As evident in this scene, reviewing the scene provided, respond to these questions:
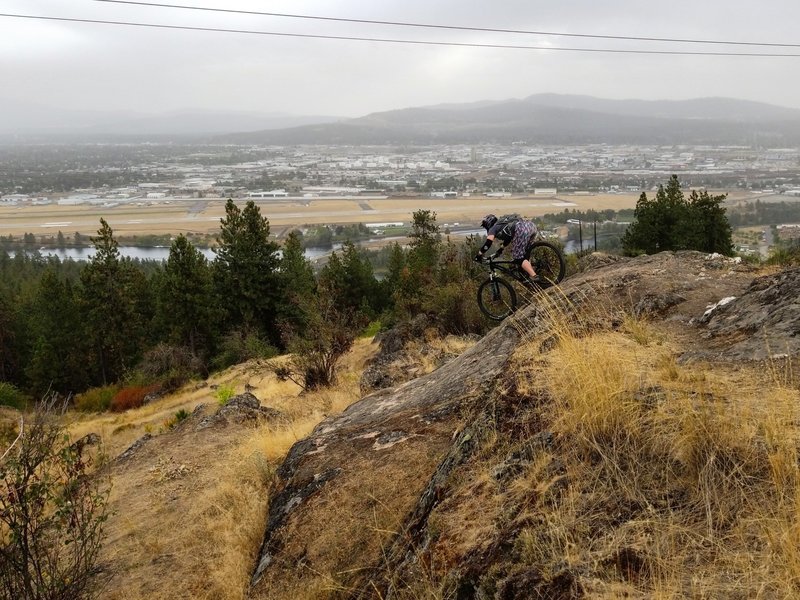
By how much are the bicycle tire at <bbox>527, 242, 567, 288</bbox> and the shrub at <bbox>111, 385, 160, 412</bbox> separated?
22.5m

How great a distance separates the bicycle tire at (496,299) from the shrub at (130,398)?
844 inches

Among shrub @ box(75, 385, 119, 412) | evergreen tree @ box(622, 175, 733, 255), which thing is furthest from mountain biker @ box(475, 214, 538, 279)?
evergreen tree @ box(622, 175, 733, 255)

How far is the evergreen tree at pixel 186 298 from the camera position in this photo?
119ft

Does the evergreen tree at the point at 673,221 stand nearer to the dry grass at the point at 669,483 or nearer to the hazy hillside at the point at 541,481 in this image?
the hazy hillside at the point at 541,481

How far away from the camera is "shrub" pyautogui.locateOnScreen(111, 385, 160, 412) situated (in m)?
25.9

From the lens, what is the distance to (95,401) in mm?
28297

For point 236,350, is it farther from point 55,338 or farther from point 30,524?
point 30,524

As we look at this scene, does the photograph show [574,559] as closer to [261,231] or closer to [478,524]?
[478,524]

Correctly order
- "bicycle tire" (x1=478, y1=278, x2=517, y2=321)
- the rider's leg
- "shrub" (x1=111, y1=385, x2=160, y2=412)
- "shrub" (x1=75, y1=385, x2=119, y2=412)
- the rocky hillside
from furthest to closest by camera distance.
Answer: "shrub" (x1=75, y1=385, x2=119, y2=412)
"shrub" (x1=111, y1=385, x2=160, y2=412)
"bicycle tire" (x1=478, y1=278, x2=517, y2=321)
the rider's leg
the rocky hillside

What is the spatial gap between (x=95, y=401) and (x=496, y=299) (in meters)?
25.9

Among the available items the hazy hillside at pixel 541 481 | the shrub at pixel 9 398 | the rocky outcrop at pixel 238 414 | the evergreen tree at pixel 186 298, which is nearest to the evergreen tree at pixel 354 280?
the evergreen tree at pixel 186 298

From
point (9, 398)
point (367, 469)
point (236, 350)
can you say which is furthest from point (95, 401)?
point (367, 469)

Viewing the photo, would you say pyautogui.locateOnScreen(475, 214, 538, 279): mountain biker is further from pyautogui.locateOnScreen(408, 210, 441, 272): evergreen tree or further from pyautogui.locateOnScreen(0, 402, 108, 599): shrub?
pyautogui.locateOnScreen(408, 210, 441, 272): evergreen tree

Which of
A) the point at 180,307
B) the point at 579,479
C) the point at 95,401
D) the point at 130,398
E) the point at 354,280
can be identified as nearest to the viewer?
the point at 579,479
